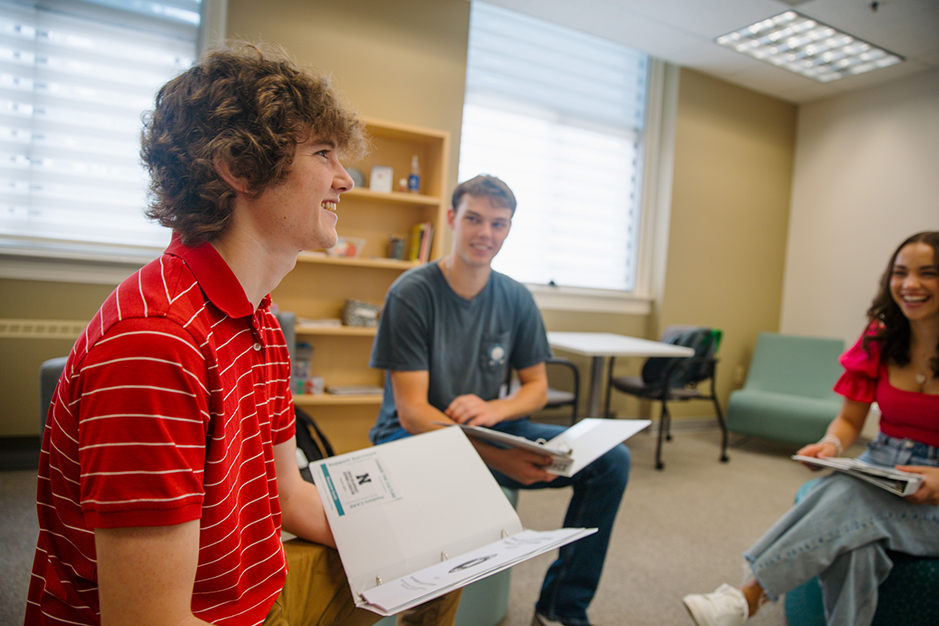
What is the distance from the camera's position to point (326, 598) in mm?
953

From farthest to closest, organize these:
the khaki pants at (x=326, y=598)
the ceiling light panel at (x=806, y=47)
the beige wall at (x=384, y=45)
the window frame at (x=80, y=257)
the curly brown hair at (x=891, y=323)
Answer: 1. the ceiling light panel at (x=806, y=47)
2. the beige wall at (x=384, y=45)
3. the window frame at (x=80, y=257)
4. the curly brown hair at (x=891, y=323)
5. the khaki pants at (x=326, y=598)

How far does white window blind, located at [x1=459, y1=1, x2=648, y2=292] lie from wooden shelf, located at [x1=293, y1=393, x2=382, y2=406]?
4.73ft

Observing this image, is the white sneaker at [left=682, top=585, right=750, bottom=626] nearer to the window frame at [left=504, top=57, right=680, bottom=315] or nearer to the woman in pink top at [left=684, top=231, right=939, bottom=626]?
the woman in pink top at [left=684, top=231, right=939, bottom=626]

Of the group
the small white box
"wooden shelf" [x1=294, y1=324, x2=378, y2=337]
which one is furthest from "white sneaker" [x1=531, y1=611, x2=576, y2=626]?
the small white box

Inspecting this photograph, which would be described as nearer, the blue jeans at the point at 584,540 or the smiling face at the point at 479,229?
the blue jeans at the point at 584,540

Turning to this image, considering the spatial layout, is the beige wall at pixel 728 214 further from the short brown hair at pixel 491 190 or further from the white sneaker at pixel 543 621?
the white sneaker at pixel 543 621

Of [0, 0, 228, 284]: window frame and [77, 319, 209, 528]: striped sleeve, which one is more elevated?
[0, 0, 228, 284]: window frame

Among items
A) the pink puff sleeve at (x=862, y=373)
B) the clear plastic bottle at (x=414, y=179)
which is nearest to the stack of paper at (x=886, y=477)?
the pink puff sleeve at (x=862, y=373)

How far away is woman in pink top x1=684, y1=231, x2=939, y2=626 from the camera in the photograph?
139cm

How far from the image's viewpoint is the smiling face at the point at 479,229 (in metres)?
1.66

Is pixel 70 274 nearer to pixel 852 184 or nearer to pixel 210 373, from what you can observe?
pixel 210 373

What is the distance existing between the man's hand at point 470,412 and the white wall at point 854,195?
4.09 meters

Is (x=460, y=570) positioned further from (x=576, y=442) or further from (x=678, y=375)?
(x=678, y=375)

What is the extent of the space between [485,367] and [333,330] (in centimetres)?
152
